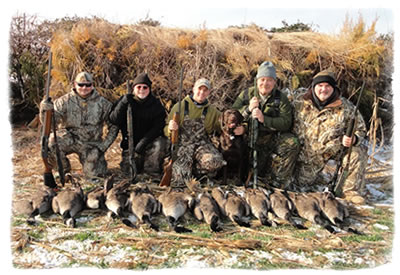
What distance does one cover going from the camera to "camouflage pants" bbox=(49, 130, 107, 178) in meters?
5.24

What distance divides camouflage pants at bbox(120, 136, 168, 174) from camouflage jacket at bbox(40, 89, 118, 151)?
0.57 meters

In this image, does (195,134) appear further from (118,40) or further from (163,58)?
(118,40)

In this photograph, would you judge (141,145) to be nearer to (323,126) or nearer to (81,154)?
(81,154)

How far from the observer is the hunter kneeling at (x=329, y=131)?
4949mm

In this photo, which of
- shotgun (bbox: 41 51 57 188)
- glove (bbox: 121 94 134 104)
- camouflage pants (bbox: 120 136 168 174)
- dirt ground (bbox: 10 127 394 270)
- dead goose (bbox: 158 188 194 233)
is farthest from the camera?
camouflage pants (bbox: 120 136 168 174)

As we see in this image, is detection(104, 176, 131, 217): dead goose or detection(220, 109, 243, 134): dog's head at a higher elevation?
detection(220, 109, 243, 134): dog's head

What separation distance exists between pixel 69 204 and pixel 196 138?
88.8 inches

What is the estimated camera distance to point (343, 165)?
5.03 metres

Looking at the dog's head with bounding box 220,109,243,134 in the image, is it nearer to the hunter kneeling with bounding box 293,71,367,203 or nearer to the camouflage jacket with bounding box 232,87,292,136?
the camouflage jacket with bounding box 232,87,292,136

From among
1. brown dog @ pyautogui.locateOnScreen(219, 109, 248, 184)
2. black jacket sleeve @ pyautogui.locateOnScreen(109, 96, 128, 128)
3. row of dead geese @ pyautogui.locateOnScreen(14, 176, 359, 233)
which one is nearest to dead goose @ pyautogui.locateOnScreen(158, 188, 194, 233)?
row of dead geese @ pyautogui.locateOnScreen(14, 176, 359, 233)

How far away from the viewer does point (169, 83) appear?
6926 mm

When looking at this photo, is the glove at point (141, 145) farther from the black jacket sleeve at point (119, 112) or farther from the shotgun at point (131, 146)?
the black jacket sleeve at point (119, 112)

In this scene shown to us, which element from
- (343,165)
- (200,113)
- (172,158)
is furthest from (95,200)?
(343,165)

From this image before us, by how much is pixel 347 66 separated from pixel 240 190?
430 centimetres
